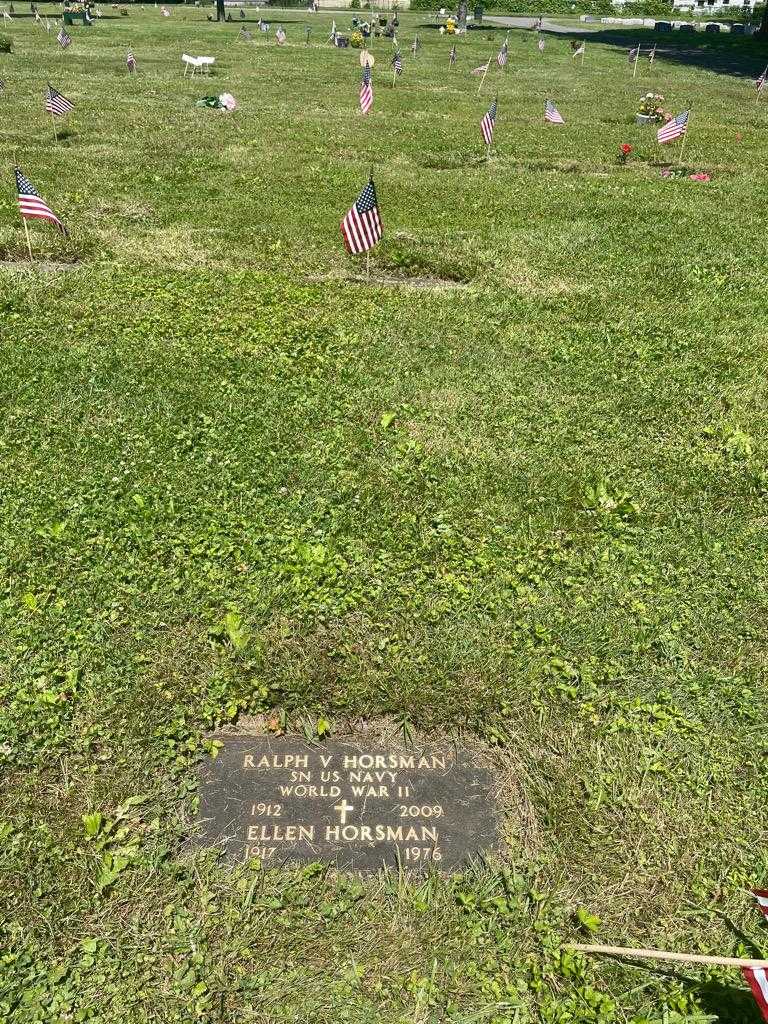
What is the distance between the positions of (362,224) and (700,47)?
165ft

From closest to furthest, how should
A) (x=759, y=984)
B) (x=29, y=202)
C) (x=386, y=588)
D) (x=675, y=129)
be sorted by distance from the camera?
1. (x=759, y=984)
2. (x=386, y=588)
3. (x=29, y=202)
4. (x=675, y=129)

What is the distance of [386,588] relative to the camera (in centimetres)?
572

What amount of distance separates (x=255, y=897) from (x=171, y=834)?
23.9 inches

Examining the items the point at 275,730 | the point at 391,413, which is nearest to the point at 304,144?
the point at 391,413

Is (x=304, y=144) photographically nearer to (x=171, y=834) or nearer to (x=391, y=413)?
(x=391, y=413)

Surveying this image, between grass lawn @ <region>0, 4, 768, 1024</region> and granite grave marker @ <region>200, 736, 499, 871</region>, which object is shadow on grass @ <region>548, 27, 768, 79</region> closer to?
grass lawn @ <region>0, 4, 768, 1024</region>

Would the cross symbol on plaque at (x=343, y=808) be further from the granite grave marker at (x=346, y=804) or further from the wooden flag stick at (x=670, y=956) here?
the wooden flag stick at (x=670, y=956)

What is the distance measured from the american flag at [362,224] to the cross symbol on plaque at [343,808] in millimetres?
7732

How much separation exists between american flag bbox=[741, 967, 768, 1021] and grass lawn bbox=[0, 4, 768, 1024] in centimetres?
62

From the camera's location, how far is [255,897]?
12.7 feet

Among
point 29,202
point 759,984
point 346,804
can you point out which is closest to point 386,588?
point 346,804

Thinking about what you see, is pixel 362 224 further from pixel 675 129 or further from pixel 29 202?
pixel 675 129

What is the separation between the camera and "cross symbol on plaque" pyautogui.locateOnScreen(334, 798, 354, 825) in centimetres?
427

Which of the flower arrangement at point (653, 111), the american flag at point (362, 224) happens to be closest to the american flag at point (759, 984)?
the american flag at point (362, 224)
